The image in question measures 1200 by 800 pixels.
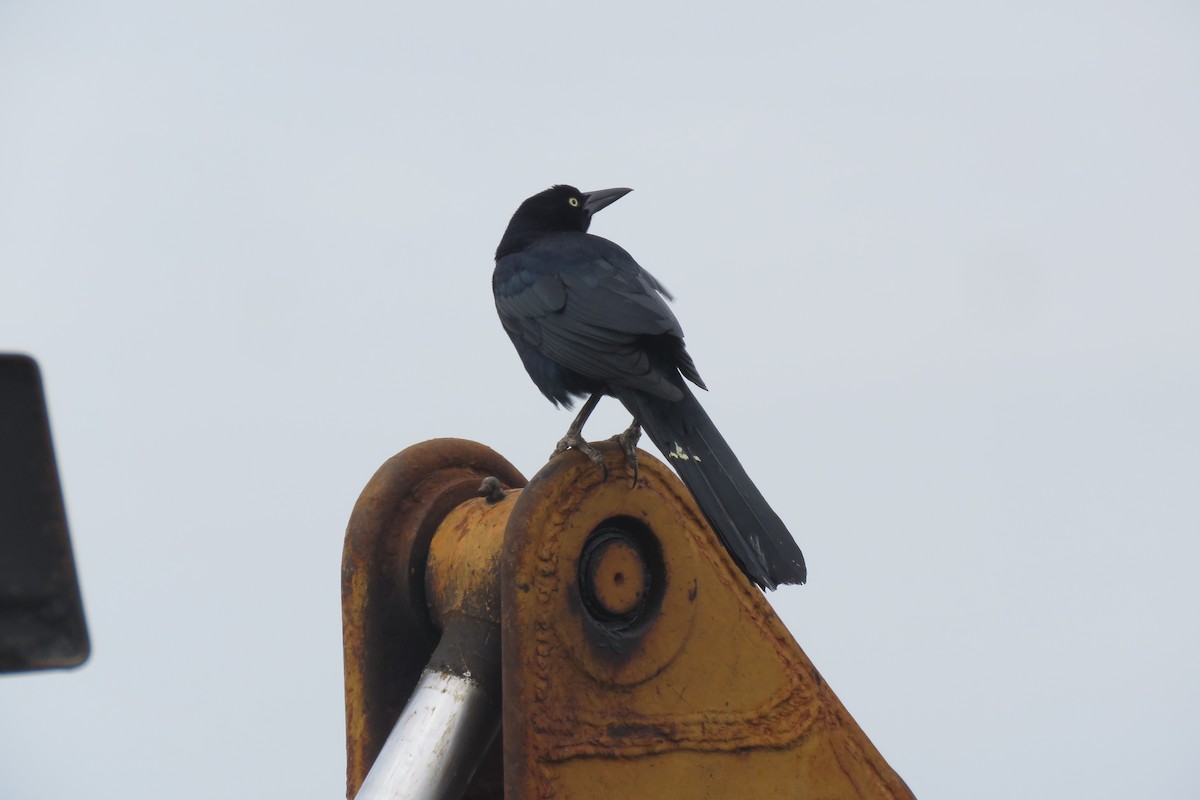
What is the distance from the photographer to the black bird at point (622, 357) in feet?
9.77

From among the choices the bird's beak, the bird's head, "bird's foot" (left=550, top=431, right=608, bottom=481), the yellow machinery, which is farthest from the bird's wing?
the yellow machinery

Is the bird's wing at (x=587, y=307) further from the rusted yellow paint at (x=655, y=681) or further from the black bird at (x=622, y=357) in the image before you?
the rusted yellow paint at (x=655, y=681)

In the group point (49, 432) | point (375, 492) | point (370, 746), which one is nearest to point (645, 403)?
point (375, 492)

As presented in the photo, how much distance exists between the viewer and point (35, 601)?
4.16ft

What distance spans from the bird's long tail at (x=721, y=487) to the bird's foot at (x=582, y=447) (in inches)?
9.5

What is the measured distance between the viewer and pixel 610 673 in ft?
7.63

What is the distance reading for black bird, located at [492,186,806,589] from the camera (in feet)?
9.77

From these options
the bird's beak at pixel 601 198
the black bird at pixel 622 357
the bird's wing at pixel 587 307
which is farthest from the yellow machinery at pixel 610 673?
the bird's beak at pixel 601 198

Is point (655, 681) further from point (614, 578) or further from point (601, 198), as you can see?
point (601, 198)

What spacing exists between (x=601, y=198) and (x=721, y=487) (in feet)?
10.1

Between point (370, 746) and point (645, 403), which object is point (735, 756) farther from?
point (645, 403)

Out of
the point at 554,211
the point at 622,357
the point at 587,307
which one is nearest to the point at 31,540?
the point at 622,357

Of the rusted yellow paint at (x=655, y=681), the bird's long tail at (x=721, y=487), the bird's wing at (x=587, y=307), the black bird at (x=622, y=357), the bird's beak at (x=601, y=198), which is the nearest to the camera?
the rusted yellow paint at (x=655, y=681)

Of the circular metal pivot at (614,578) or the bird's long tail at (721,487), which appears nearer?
the circular metal pivot at (614,578)
